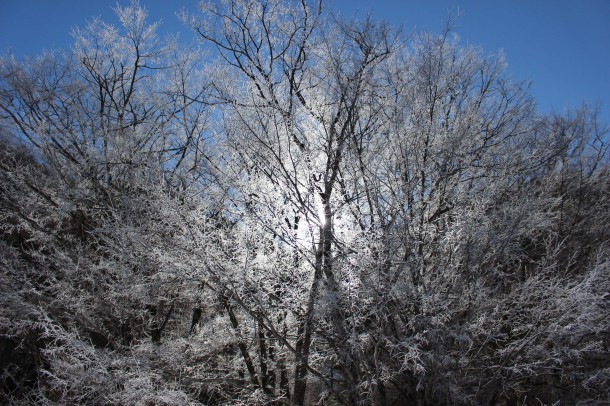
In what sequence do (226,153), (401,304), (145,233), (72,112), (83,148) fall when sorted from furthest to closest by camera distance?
(72,112)
(83,148)
(226,153)
(145,233)
(401,304)

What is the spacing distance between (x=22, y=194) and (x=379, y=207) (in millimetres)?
7473

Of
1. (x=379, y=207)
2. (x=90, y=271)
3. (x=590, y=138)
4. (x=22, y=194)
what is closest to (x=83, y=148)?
(x=22, y=194)

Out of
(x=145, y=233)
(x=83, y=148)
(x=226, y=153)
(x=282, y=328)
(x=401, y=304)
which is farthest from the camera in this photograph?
(x=83, y=148)

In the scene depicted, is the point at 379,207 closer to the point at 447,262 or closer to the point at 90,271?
the point at 447,262

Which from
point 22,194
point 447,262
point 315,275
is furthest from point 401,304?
point 22,194

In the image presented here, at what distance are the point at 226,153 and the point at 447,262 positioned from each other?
15.2 ft

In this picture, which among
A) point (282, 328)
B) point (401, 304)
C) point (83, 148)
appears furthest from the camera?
point (83, 148)

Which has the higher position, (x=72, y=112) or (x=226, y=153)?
(x=72, y=112)

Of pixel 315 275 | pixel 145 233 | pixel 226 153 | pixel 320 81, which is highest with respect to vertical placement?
pixel 320 81

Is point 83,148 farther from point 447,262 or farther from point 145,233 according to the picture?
point 447,262

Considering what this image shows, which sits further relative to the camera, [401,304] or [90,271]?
[90,271]

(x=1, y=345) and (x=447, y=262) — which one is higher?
(x=447, y=262)

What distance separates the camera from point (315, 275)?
5.88 meters

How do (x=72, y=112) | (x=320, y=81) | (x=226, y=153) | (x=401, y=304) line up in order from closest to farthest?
1. (x=401, y=304)
2. (x=320, y=81)
3. (x=226, y=153)
4. (x=72, y=112)
